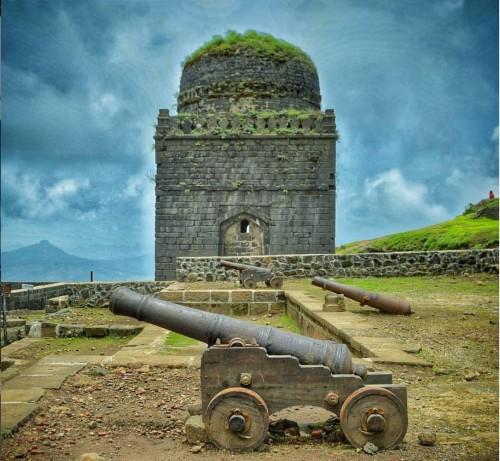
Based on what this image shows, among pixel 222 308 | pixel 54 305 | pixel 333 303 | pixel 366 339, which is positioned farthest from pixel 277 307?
pixel 54 305

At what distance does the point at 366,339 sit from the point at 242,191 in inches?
519

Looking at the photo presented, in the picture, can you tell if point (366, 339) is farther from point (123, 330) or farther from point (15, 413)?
point (123, 330)

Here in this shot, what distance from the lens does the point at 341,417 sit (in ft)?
11.2

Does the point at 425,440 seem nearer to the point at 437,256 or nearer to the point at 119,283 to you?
the point at 437,256

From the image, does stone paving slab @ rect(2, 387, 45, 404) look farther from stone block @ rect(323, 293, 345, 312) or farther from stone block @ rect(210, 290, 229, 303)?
stone block @ rect(210, 290, 229, 303)

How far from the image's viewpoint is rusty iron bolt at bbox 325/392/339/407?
342cm

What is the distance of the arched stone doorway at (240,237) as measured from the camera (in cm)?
1898

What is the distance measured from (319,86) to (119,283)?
11.5 meters

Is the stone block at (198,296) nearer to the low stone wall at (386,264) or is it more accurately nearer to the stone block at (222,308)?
the stone block at (222,308)

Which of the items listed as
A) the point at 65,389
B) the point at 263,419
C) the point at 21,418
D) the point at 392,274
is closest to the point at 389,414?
the point at 263,419

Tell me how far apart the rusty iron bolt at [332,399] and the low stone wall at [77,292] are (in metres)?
14.0

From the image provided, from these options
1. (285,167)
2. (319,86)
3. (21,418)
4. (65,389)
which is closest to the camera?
(21,418)

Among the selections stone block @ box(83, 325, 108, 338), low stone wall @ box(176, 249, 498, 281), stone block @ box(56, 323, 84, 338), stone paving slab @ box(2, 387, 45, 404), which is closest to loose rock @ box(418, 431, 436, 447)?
stone paving slab @ box(2, 387, 45, 404)

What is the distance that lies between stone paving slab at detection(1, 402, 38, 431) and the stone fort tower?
14.5 m
